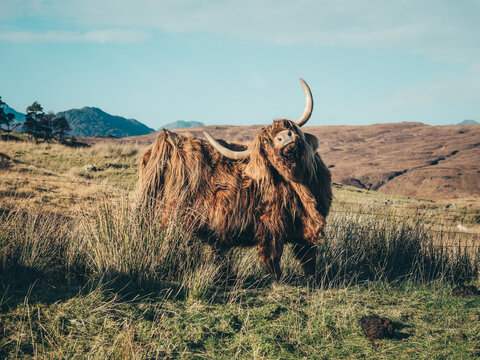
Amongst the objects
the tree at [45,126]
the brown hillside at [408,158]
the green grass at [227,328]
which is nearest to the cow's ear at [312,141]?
the green grass at [227,328]

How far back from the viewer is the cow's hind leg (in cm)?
397

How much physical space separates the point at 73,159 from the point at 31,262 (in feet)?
43.5

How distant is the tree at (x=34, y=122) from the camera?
23781 mm

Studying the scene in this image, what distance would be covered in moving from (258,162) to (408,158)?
37.6 metres

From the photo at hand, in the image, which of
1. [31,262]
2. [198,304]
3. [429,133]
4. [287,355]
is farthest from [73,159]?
[429,133]

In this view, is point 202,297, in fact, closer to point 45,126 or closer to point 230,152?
point 230,152

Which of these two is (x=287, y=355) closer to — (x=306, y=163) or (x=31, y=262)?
(x=306, y=163)

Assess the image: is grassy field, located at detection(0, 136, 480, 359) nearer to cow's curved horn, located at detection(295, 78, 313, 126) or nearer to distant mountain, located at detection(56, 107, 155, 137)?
cow's curved horn, located at detection(295, 78, 313, 126)

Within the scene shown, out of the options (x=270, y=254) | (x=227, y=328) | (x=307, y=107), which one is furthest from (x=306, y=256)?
(x=307, y=107)

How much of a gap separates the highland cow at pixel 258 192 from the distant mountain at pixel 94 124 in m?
147

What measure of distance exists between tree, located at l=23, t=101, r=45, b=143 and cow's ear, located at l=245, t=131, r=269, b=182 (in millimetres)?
23267

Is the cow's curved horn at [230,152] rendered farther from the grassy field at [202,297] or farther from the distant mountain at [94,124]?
the distant mountain at [94,124]

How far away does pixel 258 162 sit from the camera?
3756 millimetres

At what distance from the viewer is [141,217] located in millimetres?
3928
